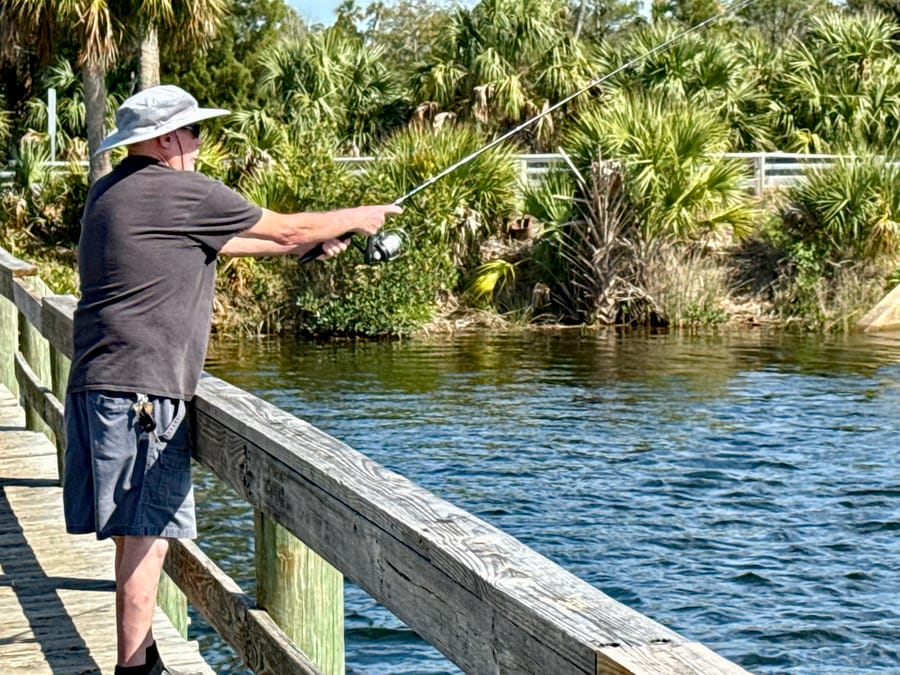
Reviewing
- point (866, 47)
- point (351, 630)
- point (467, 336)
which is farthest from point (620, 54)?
point (351, 630)

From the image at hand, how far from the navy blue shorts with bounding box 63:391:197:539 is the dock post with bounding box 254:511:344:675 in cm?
34

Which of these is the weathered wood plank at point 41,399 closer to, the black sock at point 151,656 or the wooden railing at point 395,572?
the wooden railing at point 395,572

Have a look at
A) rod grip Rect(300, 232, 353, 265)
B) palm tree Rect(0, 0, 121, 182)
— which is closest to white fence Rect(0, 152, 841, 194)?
palm tree Rect(0, 0, 121, 182)

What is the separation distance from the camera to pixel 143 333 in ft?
13.1

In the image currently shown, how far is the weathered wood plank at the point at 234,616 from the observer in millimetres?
3707

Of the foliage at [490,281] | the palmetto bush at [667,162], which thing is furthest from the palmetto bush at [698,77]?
the foliage at [490,281]

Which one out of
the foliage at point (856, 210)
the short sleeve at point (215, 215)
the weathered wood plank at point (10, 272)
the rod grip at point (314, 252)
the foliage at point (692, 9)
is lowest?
the weathered wood plank at point (10, 272)

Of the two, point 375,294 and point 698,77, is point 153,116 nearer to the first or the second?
point 375,294

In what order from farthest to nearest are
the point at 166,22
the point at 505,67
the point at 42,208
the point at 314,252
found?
the point at 505,67 → the point at 42,208 → the point at 166,22 → the point at 314,252

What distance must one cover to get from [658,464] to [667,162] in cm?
927

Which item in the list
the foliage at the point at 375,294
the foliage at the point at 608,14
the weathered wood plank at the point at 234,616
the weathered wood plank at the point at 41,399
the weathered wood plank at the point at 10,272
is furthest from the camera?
the foliage at the point at 608,14

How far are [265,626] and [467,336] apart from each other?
60.7 feet

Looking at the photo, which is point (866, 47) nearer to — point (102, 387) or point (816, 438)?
point (816, 438)

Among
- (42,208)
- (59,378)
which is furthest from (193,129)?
(42,208)
